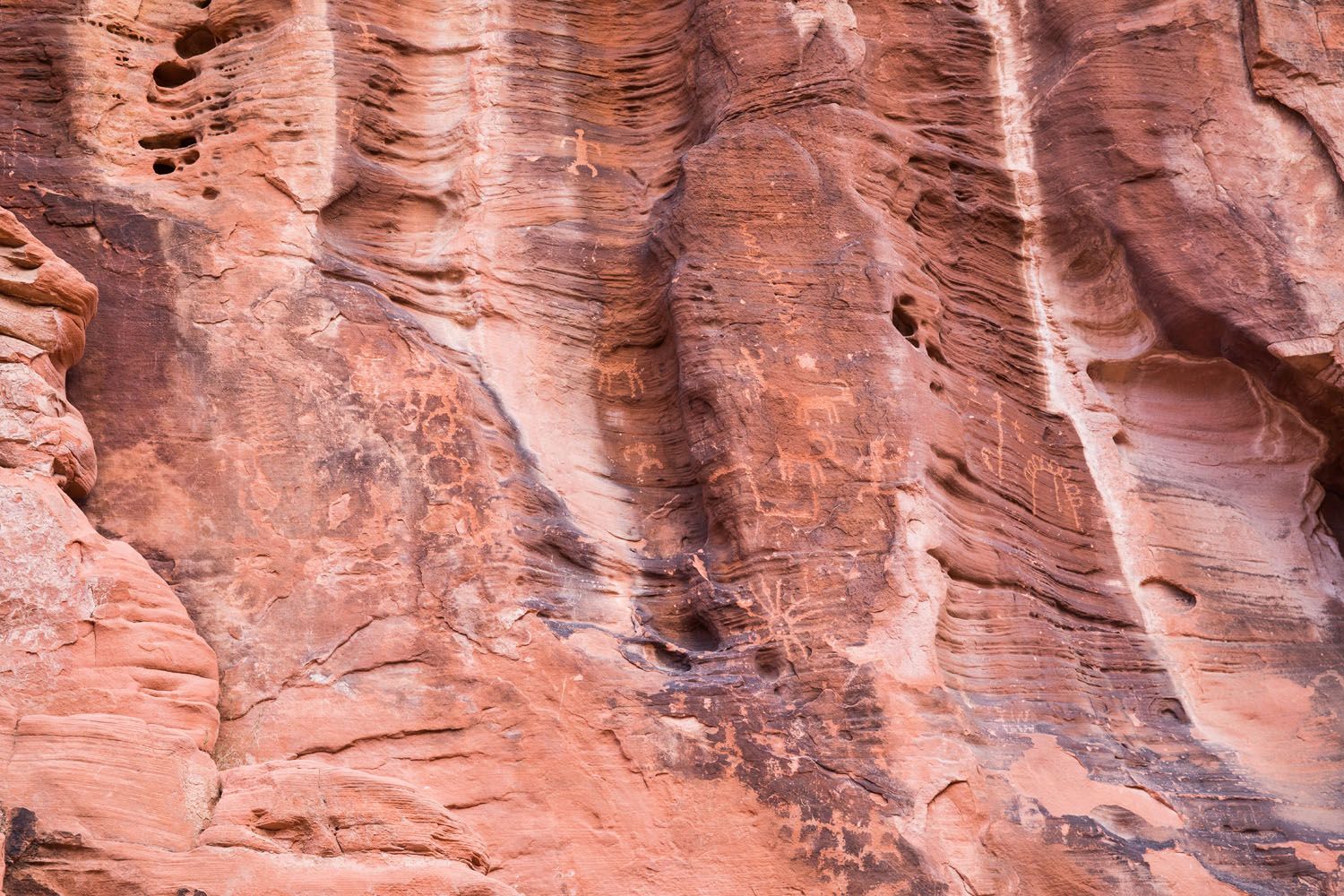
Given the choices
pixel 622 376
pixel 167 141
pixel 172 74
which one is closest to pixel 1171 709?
pixel 622 376

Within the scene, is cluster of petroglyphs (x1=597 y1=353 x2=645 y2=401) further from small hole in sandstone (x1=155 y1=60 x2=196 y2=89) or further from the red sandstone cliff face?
small hole in sandstone (x1=155 y1=60 x2=196 y2=89)

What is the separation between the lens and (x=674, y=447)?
820cm

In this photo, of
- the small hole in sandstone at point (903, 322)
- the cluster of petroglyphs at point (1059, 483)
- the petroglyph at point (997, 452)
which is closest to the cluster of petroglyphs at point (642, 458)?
the small hole in sandstone at point (903, 322)

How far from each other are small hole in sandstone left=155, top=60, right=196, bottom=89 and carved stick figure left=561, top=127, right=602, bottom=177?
2.00m

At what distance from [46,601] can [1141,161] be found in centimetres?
588

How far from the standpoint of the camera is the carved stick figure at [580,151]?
8.92 meters

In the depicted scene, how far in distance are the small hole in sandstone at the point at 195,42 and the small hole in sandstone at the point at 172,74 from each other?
0.11m

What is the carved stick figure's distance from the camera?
351 inches

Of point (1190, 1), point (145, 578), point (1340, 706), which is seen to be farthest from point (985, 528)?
point (145, 578)

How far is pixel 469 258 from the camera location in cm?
833

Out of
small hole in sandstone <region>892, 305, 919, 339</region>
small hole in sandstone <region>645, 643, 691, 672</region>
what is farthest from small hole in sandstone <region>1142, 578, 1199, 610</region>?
small hole in sandstone <region>645, 643, 691, 672</region>

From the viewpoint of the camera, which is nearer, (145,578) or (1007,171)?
(145,578)

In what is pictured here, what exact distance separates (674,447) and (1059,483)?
6.55 ft

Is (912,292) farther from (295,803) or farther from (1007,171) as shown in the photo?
(295,803)
